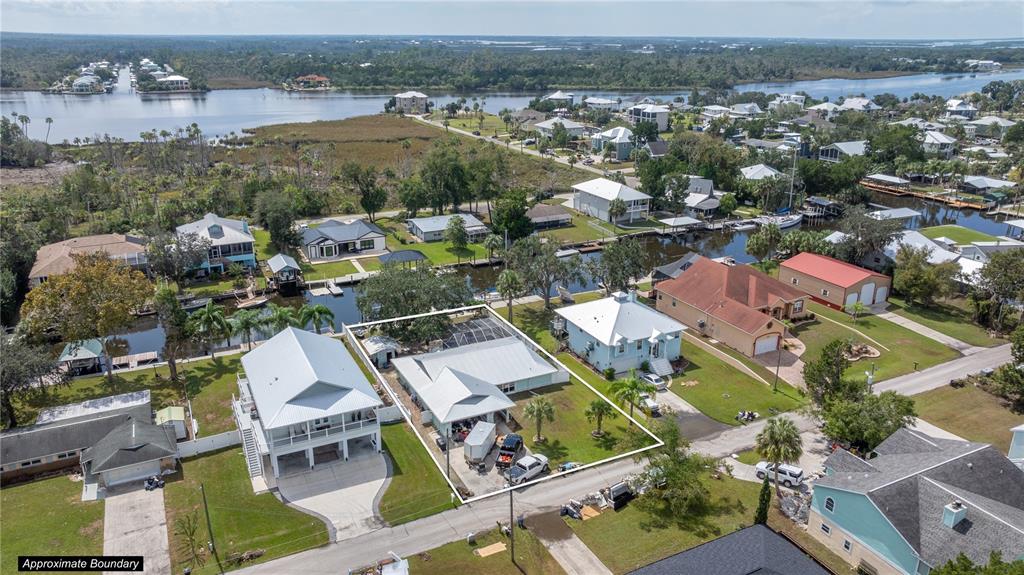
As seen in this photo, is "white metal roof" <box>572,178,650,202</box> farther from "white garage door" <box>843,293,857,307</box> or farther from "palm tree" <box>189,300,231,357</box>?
"palm tree" <box>189,300,231,357</box>

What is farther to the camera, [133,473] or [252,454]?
[252,454]

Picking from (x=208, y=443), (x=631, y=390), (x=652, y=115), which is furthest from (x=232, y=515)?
(x=652, y=115)

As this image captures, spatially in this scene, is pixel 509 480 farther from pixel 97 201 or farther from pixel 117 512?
pixel 97 201

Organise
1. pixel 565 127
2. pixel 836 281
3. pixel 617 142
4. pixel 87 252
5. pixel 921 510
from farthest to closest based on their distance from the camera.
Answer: pixel 565 127 → pixel 617 142 → pixel 87 252 → pixel 836 281 → pixel 921 510

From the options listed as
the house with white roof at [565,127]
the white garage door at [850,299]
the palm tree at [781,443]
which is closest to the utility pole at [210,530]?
the palm tree at [781,443]

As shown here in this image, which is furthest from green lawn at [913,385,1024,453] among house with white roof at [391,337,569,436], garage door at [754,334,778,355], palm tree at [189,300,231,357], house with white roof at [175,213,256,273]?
house with white roof at [175,213,256,273]

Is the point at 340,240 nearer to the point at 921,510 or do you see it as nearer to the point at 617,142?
the point at 921,510

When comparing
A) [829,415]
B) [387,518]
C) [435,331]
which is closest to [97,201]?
[435,331]
